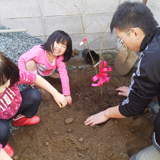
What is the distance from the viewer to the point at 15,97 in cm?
138

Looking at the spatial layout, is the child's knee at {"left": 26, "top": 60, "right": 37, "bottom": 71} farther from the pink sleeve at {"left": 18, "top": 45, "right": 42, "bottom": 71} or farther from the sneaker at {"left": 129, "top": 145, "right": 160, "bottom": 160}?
the sneaker at {"left": 129, "top": 145, "right": 160, "bottom": 160}

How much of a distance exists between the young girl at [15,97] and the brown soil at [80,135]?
0.40ft

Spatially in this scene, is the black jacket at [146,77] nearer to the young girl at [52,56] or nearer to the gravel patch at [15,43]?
the young girl at [52,56]

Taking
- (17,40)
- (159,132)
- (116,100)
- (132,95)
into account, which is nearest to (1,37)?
(17,40)

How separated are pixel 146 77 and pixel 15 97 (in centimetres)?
110

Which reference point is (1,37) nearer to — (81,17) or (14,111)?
(81,17)

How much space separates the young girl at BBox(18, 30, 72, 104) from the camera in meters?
1.79

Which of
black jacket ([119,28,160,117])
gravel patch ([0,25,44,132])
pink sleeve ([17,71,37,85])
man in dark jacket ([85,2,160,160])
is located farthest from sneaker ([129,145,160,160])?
gravel patch ([0,25,44,132])

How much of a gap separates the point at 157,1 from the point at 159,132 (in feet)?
5.29

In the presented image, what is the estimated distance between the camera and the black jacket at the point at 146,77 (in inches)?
40.2

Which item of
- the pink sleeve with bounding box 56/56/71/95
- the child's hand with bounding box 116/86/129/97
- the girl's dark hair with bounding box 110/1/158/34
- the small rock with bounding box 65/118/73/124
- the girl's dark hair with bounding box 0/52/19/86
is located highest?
the girl's dark hair with bounding box 110/1/158/34

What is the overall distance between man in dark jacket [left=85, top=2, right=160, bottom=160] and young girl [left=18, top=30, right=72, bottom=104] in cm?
71

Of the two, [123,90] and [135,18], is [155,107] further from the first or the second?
[135,18]

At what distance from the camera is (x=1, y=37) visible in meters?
2.51
